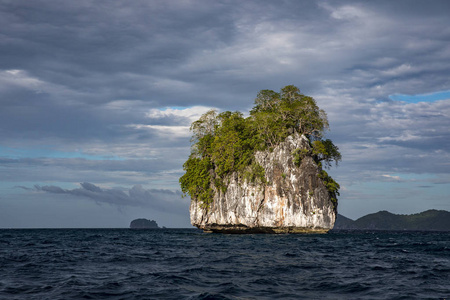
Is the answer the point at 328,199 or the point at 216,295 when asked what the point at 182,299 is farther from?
the point at 328,199

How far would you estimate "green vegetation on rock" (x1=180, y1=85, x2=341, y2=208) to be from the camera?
214ft

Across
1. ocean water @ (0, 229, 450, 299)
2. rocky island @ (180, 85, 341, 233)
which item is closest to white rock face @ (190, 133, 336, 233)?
rocky island @ (180, 85, 341, 233)

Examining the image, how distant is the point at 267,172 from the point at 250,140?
7.27m

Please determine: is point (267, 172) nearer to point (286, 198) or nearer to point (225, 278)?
point (286, 198)

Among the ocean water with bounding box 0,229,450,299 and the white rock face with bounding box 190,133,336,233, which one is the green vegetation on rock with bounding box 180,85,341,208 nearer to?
the white rock face with bounding box 190,133,336,233

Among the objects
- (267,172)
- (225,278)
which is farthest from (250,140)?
(225,278)

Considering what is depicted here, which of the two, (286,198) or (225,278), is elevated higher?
(286,198)

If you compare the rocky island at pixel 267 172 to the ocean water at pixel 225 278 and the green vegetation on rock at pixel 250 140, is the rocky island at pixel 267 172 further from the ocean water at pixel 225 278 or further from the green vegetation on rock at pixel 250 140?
the ocean water at pixel 225 278

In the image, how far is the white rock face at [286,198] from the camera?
61719mm

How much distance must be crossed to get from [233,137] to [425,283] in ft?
171

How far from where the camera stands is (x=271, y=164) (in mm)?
64375

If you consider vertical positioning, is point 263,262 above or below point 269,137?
below

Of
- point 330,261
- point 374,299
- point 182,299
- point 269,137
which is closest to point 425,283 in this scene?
point 374,299

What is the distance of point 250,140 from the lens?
68.6 meters
